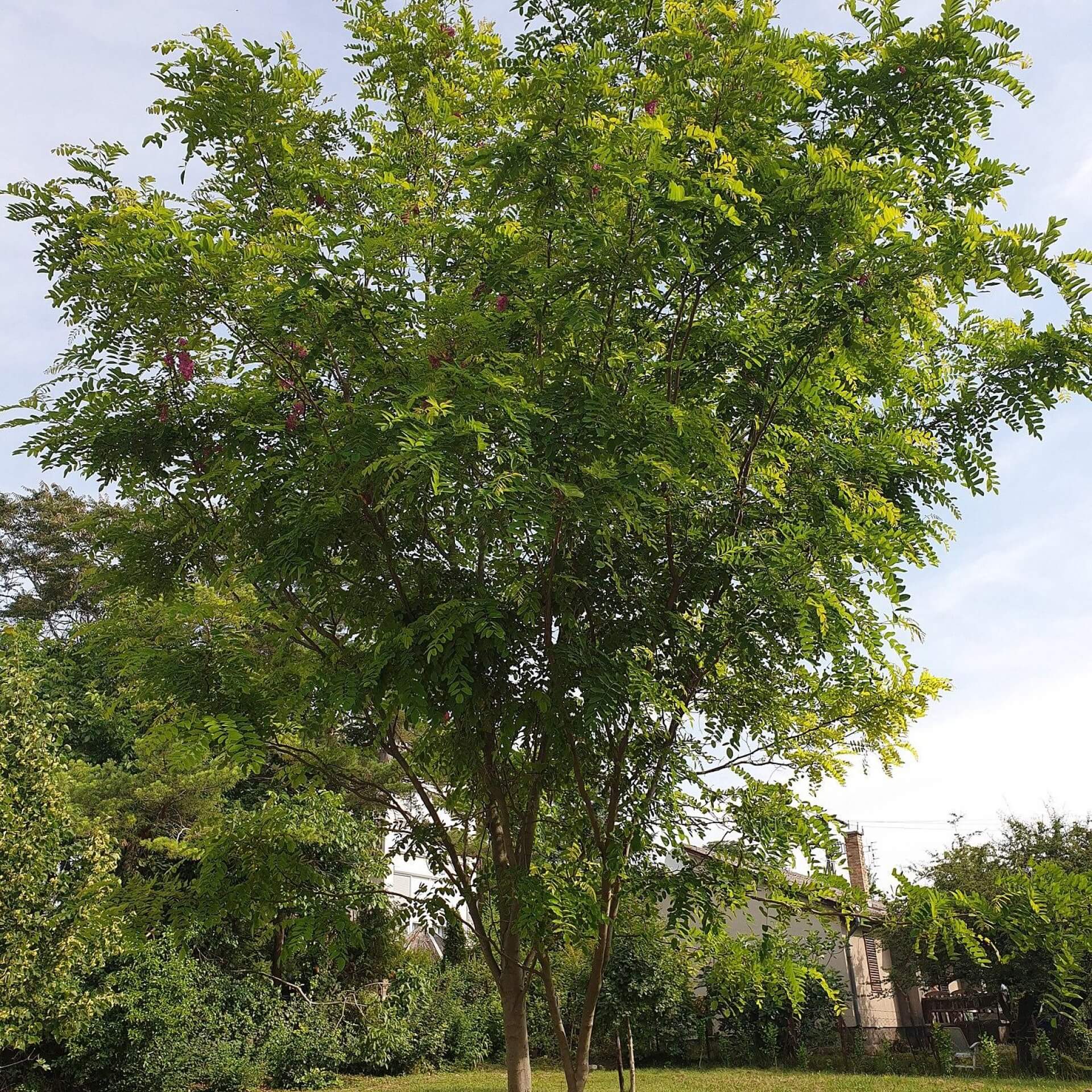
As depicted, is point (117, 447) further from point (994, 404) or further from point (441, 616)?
point (994, 404)

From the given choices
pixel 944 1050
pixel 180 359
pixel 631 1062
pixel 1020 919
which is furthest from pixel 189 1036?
pixel 1020 919

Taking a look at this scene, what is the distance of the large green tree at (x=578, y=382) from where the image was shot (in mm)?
3822

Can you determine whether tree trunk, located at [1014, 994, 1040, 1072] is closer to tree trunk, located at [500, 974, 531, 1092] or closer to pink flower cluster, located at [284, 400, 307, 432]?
tree trunk, located at [500, 974, 531, 1092]

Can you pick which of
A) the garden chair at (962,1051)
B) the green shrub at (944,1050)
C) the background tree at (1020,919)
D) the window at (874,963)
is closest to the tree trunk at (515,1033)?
the background tree at (1020,919)

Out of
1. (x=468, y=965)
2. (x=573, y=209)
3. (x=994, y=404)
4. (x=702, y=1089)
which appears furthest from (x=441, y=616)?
(x=468, y=965)

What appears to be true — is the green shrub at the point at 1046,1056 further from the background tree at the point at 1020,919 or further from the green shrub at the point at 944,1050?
Result: the background tree at the point at 1020,919

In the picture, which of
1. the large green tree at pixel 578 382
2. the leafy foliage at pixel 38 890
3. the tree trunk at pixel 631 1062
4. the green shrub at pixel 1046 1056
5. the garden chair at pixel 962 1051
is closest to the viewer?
the large green tree at pixel 578 382

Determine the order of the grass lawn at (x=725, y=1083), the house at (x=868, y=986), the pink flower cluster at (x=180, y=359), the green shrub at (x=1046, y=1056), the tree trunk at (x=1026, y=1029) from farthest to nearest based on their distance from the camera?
the house at (x=868, y=986) → the tree trunk at (x=1026, y=1029) → the green shrub at (x=1046, y=1056) → the grass lawn at (x=725, y=1083) → the pink flower cluster at (x=180, y=359)

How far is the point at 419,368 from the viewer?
12.9ft

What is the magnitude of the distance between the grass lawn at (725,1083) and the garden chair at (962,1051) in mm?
802

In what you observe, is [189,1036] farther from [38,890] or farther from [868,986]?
[868,986]

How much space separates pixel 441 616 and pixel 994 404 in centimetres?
271

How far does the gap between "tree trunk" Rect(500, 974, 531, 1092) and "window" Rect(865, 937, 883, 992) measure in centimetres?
1974

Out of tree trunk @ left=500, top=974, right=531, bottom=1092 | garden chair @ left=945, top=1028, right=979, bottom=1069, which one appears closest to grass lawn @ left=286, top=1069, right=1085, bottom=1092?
garden chair @ left=945, top=1028, right=979, bottom=1069
